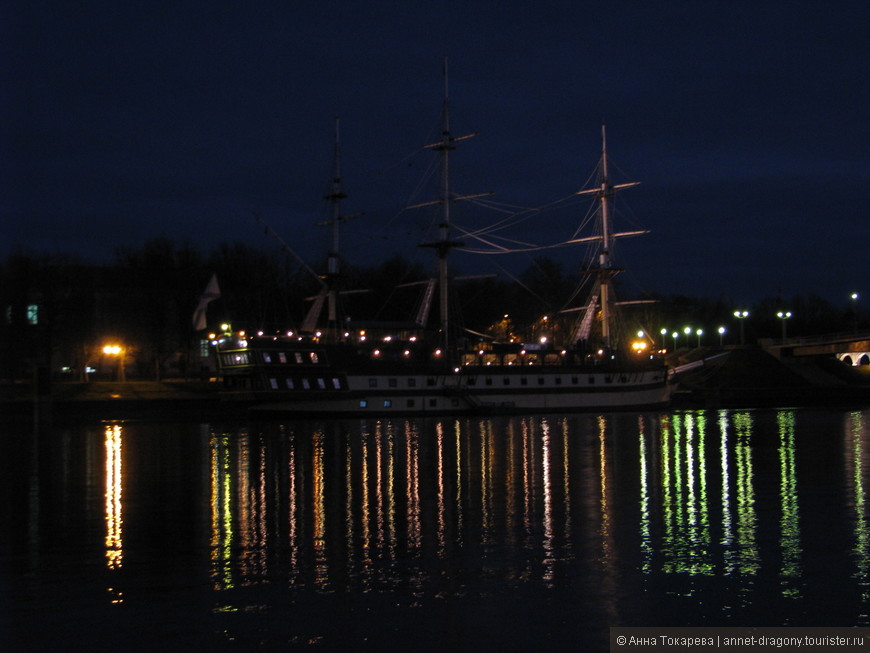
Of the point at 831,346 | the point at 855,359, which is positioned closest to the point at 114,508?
the point at 831,346

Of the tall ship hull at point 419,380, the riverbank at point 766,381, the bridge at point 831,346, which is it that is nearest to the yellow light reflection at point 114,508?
the tall ship hull at point 419,380

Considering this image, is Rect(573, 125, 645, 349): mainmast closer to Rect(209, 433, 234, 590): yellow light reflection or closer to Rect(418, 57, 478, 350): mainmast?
Rect(418, 57, 478, 350): mainmast

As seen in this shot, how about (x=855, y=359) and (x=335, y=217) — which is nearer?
(x=335, y=217)

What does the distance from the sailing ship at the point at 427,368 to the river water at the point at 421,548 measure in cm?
2579

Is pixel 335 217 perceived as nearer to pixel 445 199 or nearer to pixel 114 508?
pixel 445 199

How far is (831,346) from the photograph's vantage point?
319ft

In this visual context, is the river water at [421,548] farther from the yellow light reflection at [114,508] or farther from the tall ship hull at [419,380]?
the tall ship hull at [419,380]

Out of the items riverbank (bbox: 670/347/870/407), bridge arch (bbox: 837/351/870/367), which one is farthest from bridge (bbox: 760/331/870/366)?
riverbank (bbox: 670/347/870/407)

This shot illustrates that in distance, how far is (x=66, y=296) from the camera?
249 ft

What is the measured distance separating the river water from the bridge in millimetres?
63755

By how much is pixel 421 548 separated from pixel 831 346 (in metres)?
90.1

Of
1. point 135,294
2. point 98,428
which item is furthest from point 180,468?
point 135,294

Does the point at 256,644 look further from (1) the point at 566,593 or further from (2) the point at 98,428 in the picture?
(2) the point at 98,428

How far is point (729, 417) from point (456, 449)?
105 feet
